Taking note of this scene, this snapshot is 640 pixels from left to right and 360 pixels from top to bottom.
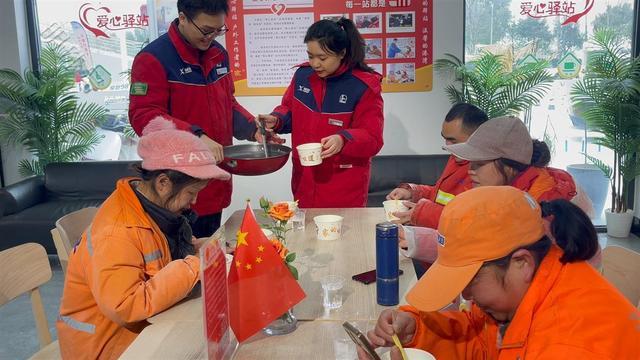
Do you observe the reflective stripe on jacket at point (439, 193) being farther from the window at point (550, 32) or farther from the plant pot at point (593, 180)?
the plant pot at point (593, 180)

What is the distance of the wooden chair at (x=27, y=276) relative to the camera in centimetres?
216

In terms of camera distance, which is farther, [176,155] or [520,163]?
[520,163]

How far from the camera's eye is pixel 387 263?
178cm

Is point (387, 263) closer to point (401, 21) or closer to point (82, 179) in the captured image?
point (401, 21)

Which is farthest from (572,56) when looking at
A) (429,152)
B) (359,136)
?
(359,136)

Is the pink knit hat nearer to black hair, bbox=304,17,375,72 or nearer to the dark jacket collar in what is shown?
the dark jacket collar

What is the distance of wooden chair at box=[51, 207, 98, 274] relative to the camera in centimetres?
247

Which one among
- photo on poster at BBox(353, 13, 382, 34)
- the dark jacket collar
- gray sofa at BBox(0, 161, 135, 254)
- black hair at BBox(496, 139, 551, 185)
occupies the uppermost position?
photo on poster at BBox(353, 13, 382, 34)

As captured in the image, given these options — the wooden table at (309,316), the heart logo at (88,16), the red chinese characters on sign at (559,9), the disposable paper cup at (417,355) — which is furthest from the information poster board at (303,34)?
the disposable paper cup at (417,355)

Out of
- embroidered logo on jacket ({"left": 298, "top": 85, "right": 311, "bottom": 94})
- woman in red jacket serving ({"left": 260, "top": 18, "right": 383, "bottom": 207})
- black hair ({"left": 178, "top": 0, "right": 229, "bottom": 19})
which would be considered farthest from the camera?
embroidered logo on jacket ({"left": 298, "top": 85, "right": 311, "bottom": 94})

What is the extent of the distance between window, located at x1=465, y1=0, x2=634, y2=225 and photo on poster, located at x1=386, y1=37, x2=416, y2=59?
1.54 feet

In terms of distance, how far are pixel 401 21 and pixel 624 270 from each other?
3.43 metres

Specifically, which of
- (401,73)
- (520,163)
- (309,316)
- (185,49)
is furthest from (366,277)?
(401,73)

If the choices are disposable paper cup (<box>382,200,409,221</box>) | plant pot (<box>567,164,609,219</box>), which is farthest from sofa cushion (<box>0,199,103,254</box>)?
plant pot (<box>567,164,609,219</box>)
